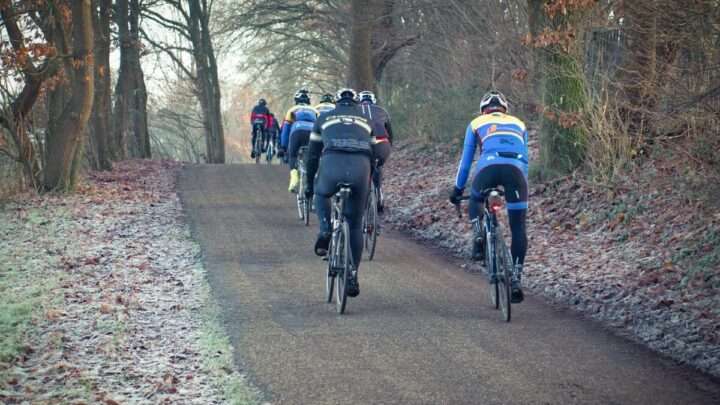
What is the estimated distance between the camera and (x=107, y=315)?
384 inches

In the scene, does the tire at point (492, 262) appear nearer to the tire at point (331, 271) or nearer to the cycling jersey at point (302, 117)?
the tire at point (331, 271)

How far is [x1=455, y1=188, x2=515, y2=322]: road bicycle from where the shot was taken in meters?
9.41

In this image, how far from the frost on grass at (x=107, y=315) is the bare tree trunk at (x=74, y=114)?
314 cm

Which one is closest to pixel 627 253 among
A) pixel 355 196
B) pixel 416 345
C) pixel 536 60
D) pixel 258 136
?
pixel 355 196

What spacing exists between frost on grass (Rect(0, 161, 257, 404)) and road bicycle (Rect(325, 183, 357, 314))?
4.31 ft

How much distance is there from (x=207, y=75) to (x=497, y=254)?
31759 millimetres

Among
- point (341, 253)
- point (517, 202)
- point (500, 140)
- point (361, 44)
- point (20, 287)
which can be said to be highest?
point (361, 44)

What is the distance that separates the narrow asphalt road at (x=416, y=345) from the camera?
7.06 m

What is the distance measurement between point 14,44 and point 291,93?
87.5 ft

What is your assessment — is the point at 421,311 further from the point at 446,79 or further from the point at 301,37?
the point at 301,37

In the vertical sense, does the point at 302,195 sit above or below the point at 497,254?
above

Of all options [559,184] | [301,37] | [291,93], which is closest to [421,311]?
[559,184]

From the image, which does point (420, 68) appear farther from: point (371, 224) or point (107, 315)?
point (107, 315)

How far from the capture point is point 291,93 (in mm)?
46500
